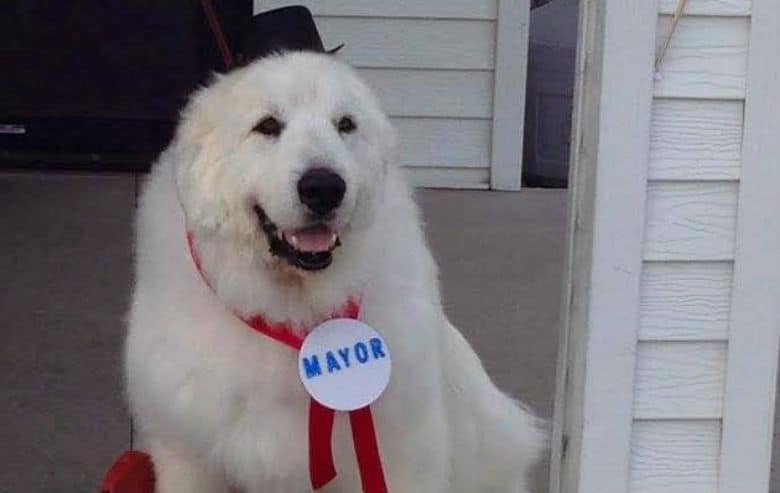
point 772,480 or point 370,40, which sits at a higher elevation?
point 370,40

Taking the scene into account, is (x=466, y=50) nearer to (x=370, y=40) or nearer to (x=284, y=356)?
(x=370, y=40)

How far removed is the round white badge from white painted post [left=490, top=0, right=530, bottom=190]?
5.00 m

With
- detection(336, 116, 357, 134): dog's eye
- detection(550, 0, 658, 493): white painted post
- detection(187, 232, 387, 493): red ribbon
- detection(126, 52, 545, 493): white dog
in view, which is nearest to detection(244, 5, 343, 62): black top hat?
detection(126, 52, 545, 493): white dog

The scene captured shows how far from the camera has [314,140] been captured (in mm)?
3086

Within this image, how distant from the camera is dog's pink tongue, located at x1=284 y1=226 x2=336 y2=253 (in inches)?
122

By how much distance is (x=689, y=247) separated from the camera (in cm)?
340

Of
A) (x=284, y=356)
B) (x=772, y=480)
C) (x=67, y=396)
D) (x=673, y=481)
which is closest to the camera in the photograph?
(x=284, y=356)

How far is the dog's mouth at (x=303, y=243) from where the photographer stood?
10.2 ft

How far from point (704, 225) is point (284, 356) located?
39.7 inches

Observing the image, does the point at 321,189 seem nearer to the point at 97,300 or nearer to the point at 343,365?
the point at 343,365

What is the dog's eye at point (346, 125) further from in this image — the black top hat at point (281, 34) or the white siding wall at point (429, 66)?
the white siding wall at point (429, 66)

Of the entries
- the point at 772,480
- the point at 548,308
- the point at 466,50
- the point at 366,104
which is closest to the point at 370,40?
the point at 466,50

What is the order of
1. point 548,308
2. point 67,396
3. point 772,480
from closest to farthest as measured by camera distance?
point 772,480, point 67,396, point 548,308

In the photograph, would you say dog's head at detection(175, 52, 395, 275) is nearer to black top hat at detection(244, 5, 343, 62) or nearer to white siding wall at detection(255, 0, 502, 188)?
black top hat at detection(244, 5, 343, 62)
